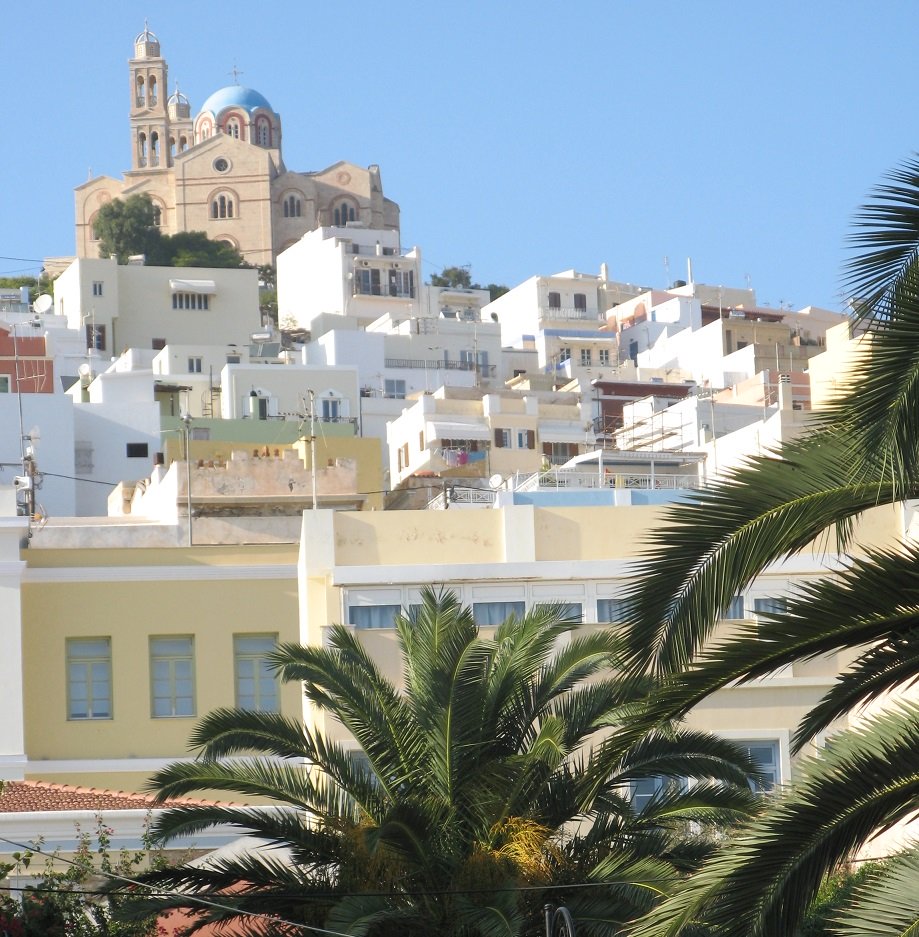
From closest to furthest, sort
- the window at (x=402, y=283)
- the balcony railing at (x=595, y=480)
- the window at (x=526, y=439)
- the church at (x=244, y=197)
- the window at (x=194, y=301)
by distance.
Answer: the balcony railing at (x=595, y=480)
the window at (x=526, y=439)
the window at (x=194, y=301)
the window at (x=402, y=283)
the church at (x=244, y=197)

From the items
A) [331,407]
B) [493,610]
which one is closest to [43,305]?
[331,407]

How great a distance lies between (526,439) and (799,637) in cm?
4816

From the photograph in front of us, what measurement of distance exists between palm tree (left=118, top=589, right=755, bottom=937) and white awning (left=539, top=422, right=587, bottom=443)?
41.3 meters

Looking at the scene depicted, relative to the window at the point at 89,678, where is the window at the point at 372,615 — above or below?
above

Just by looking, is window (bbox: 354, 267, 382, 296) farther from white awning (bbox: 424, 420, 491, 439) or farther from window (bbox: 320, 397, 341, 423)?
white awning (bbox: 424, 420, 491, 439)

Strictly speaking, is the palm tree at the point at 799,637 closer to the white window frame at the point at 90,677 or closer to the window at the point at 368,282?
the white window frame at the point at 90,677

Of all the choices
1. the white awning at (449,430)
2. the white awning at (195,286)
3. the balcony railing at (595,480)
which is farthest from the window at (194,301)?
the balcony railing at (595,480)

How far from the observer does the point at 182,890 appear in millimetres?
15703

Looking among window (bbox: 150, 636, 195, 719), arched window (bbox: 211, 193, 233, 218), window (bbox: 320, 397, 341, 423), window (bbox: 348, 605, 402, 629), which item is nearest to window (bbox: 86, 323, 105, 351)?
window (bbox: 320, 397, 341, 423)

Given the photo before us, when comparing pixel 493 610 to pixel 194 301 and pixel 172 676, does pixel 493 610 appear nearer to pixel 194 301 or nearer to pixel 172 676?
pixel 172 676

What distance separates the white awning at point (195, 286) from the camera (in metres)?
75.3

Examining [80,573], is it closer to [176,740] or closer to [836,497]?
[176,740]

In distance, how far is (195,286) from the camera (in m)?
75.4

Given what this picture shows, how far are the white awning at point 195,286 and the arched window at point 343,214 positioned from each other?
38454mm
